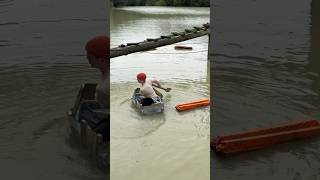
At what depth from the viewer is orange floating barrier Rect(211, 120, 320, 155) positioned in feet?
13.5

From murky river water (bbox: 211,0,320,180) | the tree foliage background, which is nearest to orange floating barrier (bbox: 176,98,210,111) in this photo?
murky river water (bbox: 211,0,320,180)

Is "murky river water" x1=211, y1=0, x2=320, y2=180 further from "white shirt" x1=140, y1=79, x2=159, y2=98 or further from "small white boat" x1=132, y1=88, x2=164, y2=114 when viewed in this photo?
"white shirt" x1=140, y1=79, x2=159, y2=98

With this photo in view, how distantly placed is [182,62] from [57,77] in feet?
11.0

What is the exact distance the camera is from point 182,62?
9531 millimetres

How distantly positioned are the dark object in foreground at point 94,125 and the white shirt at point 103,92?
0.16 feet

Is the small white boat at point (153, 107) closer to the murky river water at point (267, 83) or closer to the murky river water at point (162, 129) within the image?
the murky river water at point (162, 129)

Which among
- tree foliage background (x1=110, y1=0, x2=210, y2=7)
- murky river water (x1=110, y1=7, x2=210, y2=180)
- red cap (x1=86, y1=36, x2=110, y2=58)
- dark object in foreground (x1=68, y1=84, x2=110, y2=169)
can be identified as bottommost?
murky river water (x1=110, y1=7, x2=210, y2=180)

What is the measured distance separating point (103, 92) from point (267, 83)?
489cm

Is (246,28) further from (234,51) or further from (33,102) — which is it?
(33,102)

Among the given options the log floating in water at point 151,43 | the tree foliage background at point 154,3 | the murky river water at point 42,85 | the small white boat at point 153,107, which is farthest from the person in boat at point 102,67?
the tree foliage background at point 154,3

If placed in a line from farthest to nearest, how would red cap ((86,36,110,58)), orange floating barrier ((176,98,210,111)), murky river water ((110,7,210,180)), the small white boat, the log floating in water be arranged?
the log floating in water < orange floating barrier ((176,98,210,111)) < the small white boat < murky river water ((110,7,210,180)) < red cap ((86,36,110,58))

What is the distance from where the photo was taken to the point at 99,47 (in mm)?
2018

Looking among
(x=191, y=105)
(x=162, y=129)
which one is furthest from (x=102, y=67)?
(x=191, y=105)

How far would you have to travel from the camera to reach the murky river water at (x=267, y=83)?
155 inches
